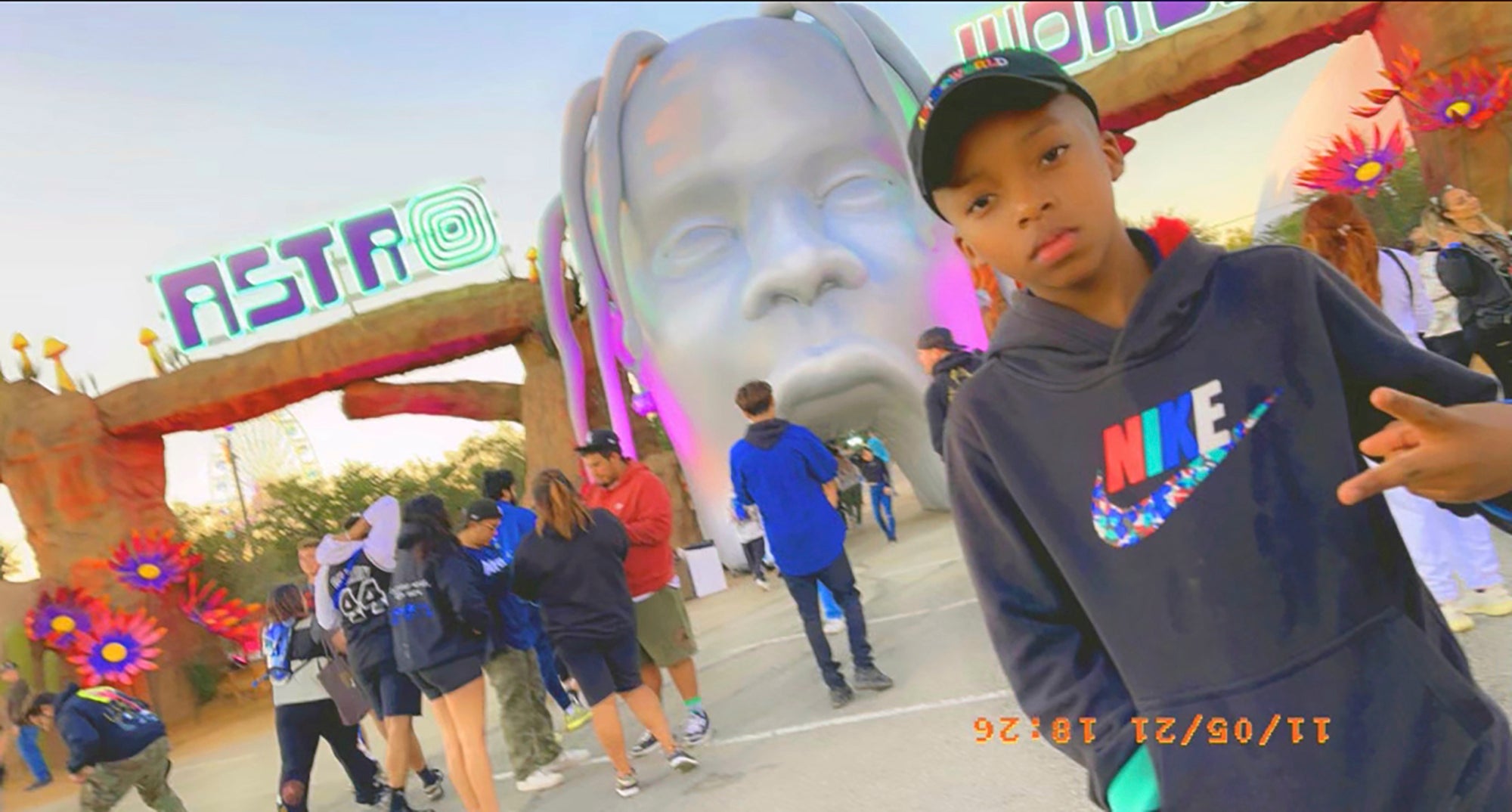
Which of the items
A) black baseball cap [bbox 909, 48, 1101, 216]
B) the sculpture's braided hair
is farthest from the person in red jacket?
the sculpture's braided hair

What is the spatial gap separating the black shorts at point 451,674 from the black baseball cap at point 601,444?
956 millimetres

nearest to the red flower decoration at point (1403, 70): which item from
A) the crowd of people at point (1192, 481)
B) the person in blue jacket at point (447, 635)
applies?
the person in blue jacket at point (447, 635)

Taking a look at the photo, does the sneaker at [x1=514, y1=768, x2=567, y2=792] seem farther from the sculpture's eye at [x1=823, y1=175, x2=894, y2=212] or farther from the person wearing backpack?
the sculpture's eye at [x1=823, y1=175, x2=894, y2=212]

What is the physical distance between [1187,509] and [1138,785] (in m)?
0.28

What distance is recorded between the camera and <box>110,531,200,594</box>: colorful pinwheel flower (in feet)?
33.6

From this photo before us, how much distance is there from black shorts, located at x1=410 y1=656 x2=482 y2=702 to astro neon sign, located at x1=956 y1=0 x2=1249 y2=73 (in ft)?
29.9

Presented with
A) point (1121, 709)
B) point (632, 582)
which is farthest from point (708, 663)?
point (1121, 709)

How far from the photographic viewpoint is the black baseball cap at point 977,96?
100cm

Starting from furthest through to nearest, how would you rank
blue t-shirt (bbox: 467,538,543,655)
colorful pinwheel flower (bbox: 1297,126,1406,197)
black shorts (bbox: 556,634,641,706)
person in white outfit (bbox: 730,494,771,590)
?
person in white outfit (bbox: 730,494,771,590)
colorful pinwheel flower (bbox: 1297,126,1406,197)
blue t-shirt (bbox: 467,538,543,655)
black shorts (bbox: 556,634,641,706)

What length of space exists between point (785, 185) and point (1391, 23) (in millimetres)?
6446

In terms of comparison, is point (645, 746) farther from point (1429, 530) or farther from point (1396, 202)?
point (1396, 202)

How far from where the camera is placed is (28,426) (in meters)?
11.1

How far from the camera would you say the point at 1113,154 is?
1129mm

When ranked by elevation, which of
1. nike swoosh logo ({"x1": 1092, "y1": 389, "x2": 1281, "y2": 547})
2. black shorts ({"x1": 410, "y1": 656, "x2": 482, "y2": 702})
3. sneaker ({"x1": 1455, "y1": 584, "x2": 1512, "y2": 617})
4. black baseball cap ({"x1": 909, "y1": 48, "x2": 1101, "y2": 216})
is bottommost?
sneaker ({"x1": 1455, "y1": 584, "x2": 1512, "y2": 617})
